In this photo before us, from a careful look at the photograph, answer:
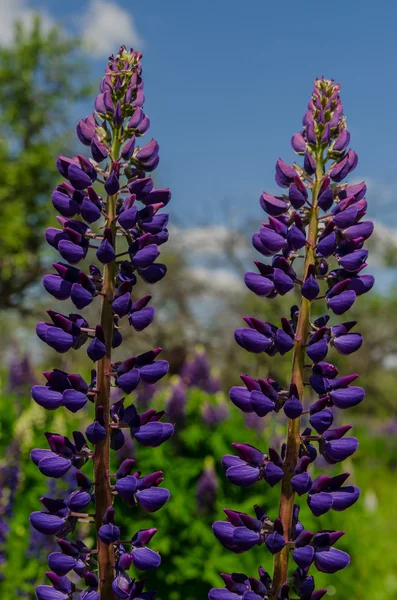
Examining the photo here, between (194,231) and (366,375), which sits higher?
(194,231)

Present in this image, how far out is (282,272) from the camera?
1.66 m

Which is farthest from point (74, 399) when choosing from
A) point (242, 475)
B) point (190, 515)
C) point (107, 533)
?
point (190, 515)

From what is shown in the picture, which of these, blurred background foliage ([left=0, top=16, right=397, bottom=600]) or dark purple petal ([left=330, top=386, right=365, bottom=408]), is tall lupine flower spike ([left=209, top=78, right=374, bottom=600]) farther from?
A: blurred background foliage ([left=0, top=16, right=397, bottom=600])

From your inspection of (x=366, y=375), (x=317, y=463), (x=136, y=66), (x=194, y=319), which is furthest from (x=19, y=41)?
(x=136, y=66)

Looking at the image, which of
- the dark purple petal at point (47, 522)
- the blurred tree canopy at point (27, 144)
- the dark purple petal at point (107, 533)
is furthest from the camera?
the blurred tree canopy at point (27, 144)

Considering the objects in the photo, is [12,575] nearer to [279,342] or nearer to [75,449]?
[75,449]

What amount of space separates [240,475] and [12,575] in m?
3.91

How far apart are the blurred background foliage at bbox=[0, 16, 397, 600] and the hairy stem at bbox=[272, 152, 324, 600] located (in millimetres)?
2441

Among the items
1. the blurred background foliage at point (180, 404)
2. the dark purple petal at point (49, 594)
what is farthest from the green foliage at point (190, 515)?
the dark purple petal at point (49, 594)

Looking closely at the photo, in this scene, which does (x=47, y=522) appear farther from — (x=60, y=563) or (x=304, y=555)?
(x=304, y=555)

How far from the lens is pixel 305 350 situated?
1623 millimetres

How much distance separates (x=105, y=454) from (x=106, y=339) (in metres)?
0.27

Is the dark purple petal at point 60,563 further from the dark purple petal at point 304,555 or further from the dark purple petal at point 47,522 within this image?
the dark purple petal at point 304,555

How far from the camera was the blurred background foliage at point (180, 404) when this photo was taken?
513 cm
